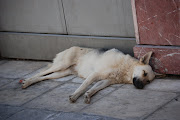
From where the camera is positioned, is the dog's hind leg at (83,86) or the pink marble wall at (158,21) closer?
the dog's hind leg at (83,86)

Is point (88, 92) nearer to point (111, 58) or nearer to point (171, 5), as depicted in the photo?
point (111, 58)

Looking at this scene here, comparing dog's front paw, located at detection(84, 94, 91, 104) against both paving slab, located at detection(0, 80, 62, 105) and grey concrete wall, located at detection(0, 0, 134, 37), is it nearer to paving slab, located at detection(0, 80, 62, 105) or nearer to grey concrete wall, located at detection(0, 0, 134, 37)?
paving slab, located at detection(0, 80, 62, 105)

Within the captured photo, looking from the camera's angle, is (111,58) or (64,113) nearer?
(64,113)

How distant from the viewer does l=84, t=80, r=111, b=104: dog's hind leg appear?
214 inches

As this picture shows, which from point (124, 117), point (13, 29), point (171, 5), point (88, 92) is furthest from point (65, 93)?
point (13, 29)

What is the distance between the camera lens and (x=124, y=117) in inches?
185

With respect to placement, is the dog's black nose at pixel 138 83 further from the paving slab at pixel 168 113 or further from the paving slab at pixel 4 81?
the paving slab at pixel 4 81

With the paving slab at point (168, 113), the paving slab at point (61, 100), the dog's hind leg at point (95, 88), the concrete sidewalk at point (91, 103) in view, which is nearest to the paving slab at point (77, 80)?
A: the concrete sidewalk at point (91, 103)

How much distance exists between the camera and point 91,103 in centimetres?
538

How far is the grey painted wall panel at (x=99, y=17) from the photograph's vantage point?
6548 mm

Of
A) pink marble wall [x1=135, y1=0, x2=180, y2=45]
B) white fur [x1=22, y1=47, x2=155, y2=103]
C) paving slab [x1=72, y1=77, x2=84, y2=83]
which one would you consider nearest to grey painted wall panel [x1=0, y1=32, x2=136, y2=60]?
white fur [x1=22, y1=47, x2=155, y2=103]

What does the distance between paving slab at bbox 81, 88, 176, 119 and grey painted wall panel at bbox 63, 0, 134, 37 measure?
1566 mm

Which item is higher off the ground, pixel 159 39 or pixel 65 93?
pixel 159 39

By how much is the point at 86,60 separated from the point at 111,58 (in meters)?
0.65
